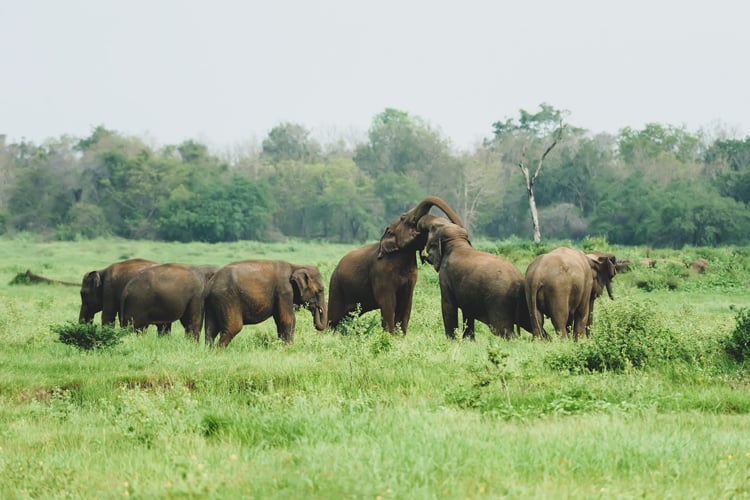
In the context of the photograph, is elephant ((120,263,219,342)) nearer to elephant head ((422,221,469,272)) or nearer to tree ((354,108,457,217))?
elephant head ((422,221,469,272))

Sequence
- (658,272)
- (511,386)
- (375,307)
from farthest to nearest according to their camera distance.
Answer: (658,272) < (375,307) < (511,386)

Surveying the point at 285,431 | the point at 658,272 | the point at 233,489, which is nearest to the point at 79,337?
the point at 285,431

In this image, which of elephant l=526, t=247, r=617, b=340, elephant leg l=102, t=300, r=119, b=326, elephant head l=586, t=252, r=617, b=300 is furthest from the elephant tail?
elephant leg l=102, t=300, r=119, b=326

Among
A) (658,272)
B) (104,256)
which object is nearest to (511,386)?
(658,272)

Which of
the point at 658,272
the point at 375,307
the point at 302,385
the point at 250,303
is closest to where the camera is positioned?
the point at 302,385

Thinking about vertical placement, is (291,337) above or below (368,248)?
below

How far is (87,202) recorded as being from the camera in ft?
237

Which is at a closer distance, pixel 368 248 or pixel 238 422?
pixel 238 422

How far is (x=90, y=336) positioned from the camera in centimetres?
1192

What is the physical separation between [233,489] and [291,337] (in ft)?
24.1

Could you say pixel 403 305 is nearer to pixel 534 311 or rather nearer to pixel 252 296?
pixel 534 311

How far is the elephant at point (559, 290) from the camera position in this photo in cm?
1267

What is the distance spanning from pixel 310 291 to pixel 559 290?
339 centimetres

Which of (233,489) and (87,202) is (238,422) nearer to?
(233,489)
